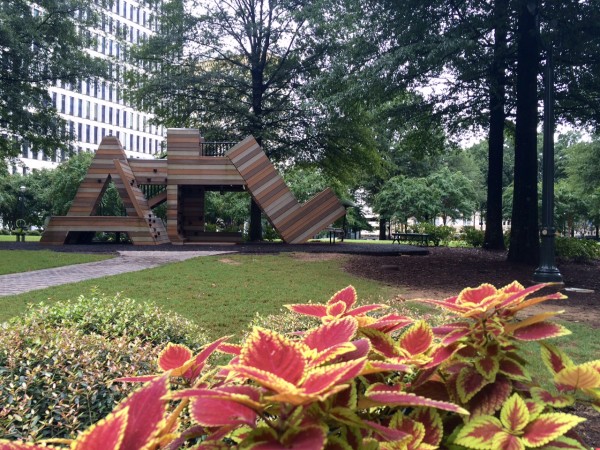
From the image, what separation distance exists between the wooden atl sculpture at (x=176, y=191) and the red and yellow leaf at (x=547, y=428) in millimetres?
19433

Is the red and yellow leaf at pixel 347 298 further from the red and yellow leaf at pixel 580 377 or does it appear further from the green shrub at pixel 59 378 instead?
the green shrub at pixel 59 378

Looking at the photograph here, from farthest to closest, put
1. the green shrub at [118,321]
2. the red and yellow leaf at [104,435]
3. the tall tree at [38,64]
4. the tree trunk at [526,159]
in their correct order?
1. the tall tree at [38,64]
2. the tree trunk at [526,159]
3. the green shrub at [118,321]
4. the red and yellow leaf at [104,435]

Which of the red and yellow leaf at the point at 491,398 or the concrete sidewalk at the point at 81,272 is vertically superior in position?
the red and yellow leaf at the point at 491,398

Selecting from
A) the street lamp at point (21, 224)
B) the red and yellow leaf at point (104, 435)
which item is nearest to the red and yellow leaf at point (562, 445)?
the red and yellow leaf at point (104, 435)

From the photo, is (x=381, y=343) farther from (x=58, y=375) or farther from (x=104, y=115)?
(x=104, y=115)

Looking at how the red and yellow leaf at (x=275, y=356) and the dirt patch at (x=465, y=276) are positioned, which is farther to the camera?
the dirt patch at (x=465, y=276)

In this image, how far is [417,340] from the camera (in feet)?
5.08

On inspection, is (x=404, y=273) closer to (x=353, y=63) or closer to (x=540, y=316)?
(x=353, y=63)

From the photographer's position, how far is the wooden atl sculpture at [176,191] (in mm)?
20188

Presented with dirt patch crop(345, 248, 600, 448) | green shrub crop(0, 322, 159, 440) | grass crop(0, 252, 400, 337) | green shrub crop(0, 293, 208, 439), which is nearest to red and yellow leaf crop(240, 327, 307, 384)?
green shrub crop(0, 293, 208, 439)

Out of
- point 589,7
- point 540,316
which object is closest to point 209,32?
point 589,7

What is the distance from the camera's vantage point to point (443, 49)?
11695mm

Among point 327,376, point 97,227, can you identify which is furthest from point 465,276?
point 97,227

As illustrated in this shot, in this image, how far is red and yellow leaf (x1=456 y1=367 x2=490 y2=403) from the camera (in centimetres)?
131
